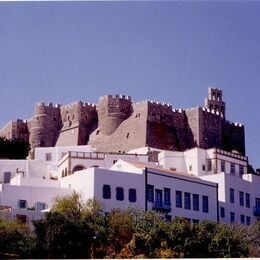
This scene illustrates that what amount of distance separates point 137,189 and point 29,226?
18.2 ft

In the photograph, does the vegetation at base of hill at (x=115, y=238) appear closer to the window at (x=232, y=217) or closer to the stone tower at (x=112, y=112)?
the window at (x=232, y=217)

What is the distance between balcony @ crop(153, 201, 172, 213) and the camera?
2858 centimetres

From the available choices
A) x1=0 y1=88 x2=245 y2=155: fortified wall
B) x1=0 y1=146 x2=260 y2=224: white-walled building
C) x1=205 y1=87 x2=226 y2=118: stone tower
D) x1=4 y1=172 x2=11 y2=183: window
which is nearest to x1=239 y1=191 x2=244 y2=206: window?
x1=0 y1=146 x2=260 y2=224: white-walled building

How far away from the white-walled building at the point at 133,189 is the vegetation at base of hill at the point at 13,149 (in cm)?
541

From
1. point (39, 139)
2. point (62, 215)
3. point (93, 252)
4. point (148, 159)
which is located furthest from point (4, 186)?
point (39, 139)

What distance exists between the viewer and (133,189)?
2859cm

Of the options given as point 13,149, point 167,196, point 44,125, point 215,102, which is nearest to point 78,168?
point 167,196

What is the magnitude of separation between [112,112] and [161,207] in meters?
22.9

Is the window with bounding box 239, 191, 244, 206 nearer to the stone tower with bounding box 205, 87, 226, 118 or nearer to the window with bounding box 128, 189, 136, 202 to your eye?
the window with bounding box 128, 189, 136, 202

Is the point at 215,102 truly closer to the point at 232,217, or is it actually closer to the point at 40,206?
the point at 232,217

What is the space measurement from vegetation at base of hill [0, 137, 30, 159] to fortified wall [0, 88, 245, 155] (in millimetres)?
6950

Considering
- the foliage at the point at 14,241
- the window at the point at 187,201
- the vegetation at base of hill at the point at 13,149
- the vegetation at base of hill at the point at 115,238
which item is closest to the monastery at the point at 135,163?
the window at the point at 187,201

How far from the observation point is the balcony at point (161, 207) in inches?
1125

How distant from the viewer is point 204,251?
918 inches
